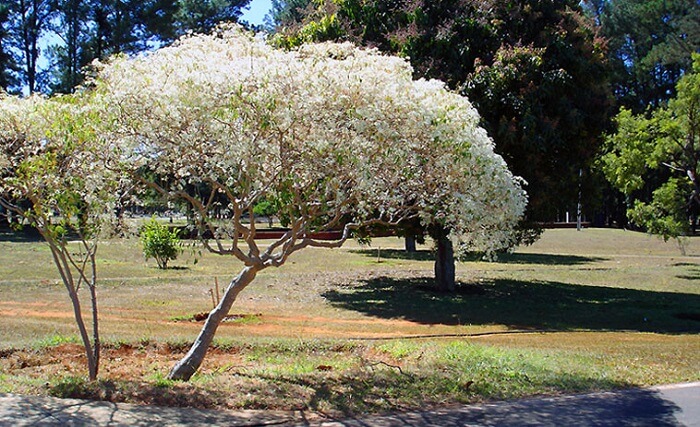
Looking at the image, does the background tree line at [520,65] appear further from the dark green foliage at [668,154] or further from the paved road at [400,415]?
the paved road at [400,415]

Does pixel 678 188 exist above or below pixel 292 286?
above

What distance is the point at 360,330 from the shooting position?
16.6m

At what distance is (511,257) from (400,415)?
116ft

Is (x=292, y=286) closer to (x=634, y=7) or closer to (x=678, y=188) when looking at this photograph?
(x=678, y=188)

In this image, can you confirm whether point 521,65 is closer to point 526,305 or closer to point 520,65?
point 520,65

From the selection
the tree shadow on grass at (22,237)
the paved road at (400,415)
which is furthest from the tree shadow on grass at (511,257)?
the paved road at (400,415)

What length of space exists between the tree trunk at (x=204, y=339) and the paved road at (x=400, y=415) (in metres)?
1.86

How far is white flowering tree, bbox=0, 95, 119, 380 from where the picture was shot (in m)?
7.87

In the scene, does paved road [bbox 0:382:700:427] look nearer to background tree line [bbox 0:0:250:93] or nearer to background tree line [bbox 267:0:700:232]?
background tree line [bbox 267:0:700:232]

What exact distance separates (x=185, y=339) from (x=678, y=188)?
85.3 feet

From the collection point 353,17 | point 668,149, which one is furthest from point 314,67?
point 668,149

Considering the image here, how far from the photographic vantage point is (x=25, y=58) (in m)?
51.4

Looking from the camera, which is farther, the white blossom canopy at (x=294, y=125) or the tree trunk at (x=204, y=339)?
the tree trunk at (x=204, y=339)

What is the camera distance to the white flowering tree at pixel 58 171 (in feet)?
25.8
